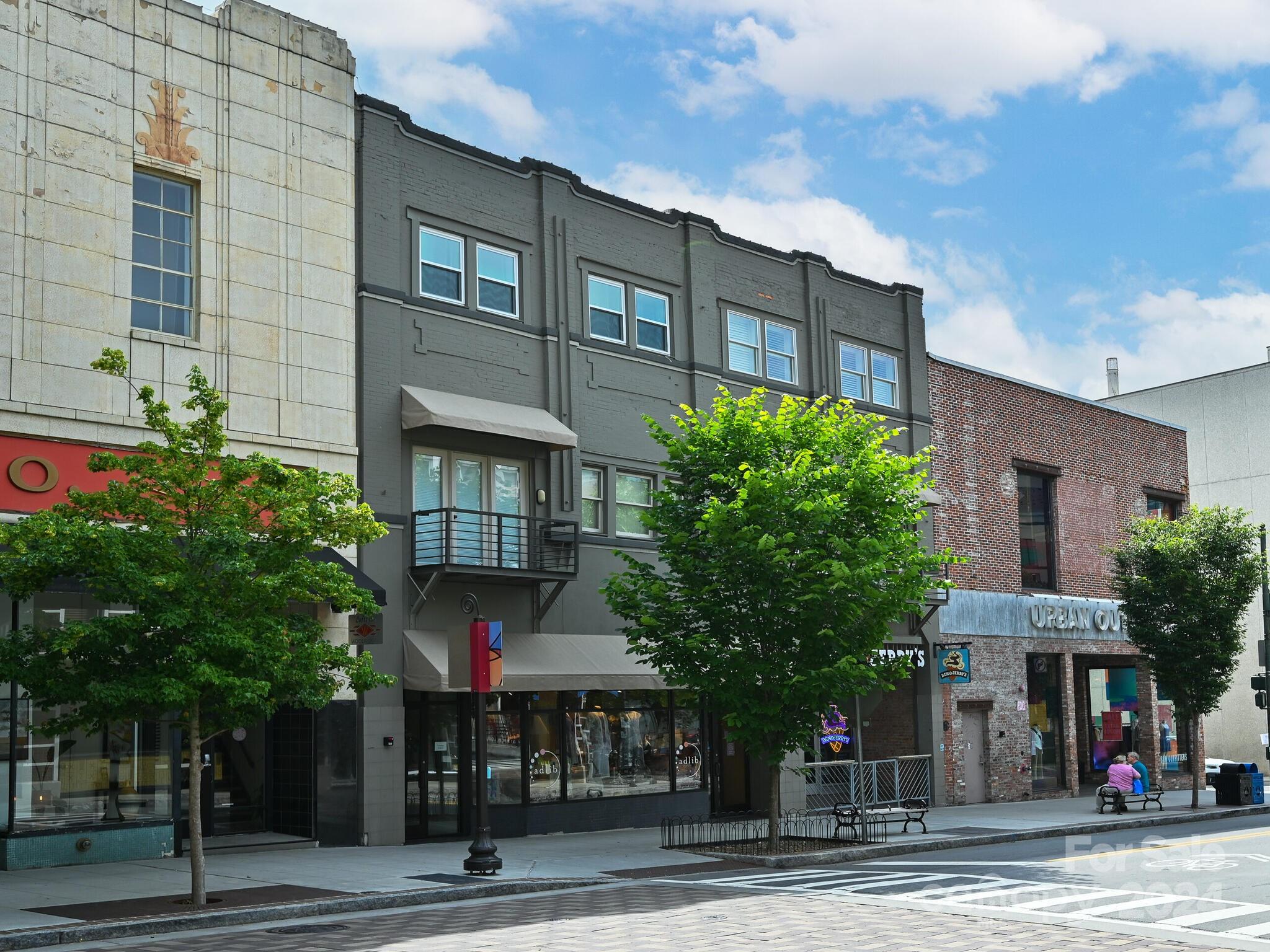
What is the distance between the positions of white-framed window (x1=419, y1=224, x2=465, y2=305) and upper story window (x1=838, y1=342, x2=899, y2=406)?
10.4 metres

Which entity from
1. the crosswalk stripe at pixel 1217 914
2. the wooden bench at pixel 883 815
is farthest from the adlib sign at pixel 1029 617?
the crosswalk stripe at pixel 1217 914

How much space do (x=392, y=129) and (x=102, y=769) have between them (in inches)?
442

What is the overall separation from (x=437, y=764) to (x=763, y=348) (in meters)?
11.7

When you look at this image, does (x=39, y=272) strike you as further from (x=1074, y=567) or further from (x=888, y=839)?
(x=1074, y=567)

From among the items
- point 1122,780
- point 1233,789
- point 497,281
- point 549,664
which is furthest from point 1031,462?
point 549,664

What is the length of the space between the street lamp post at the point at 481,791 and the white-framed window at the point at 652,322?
10.1 meters

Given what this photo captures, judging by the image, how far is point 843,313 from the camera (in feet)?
102

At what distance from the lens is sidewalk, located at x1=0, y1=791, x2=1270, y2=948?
14.3m

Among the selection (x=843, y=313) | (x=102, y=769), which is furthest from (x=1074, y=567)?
(x=102, y=769)

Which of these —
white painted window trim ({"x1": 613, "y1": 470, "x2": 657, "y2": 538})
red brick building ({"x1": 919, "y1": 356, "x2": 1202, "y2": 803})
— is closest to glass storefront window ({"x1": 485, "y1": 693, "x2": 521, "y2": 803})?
white painted window trim ({"x1": 613, "y1": 470, "x2": 657, "y2": 538})

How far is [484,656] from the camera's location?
17.8 meters

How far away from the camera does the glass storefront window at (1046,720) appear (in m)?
33.3

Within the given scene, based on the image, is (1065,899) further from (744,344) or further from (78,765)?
(744,344)

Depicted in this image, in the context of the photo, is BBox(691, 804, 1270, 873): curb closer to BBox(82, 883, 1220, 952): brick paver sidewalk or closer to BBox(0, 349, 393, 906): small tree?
BBox(82, 883, 1220, 952): brick paver sidewalk
